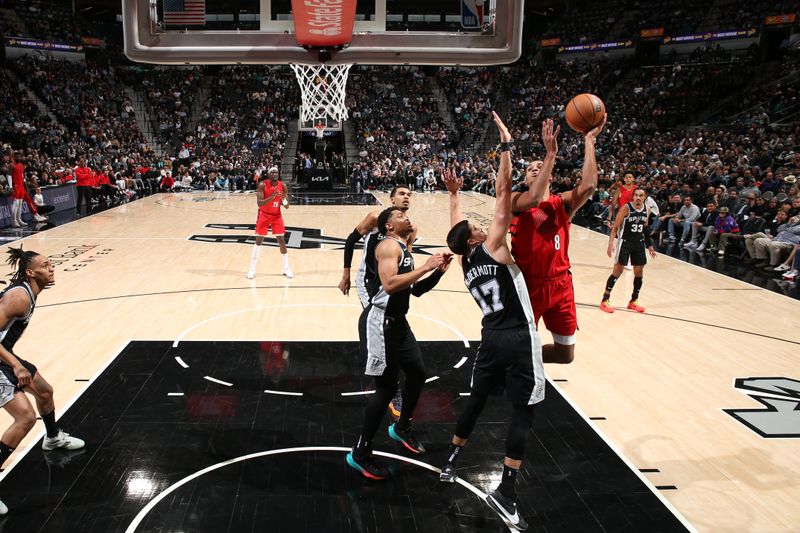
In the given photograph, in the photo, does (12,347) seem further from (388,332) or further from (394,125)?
(394,125)

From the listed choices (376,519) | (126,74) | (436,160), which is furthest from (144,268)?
(126,74)

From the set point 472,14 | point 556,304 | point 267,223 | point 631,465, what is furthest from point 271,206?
point 631,465

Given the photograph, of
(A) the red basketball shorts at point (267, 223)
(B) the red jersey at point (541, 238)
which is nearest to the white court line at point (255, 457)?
(B) the red jersey at point (541, 238)

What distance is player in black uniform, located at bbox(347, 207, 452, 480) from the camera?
404 centimetres

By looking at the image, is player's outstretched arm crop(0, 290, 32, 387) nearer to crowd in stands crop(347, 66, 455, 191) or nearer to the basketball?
the basketball

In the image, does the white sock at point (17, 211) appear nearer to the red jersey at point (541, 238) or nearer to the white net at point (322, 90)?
the white net at point (322, 90)

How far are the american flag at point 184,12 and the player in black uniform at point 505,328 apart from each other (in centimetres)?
515

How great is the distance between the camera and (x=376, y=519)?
3.76m

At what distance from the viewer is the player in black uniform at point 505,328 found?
375 cm

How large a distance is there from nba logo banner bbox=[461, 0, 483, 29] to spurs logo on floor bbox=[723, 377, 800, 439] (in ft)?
15.7

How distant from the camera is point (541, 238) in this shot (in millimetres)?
4203

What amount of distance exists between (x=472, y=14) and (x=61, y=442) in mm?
6137

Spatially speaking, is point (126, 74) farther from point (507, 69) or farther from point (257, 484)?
point (257, 484)

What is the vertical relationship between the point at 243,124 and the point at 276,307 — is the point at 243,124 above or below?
above
